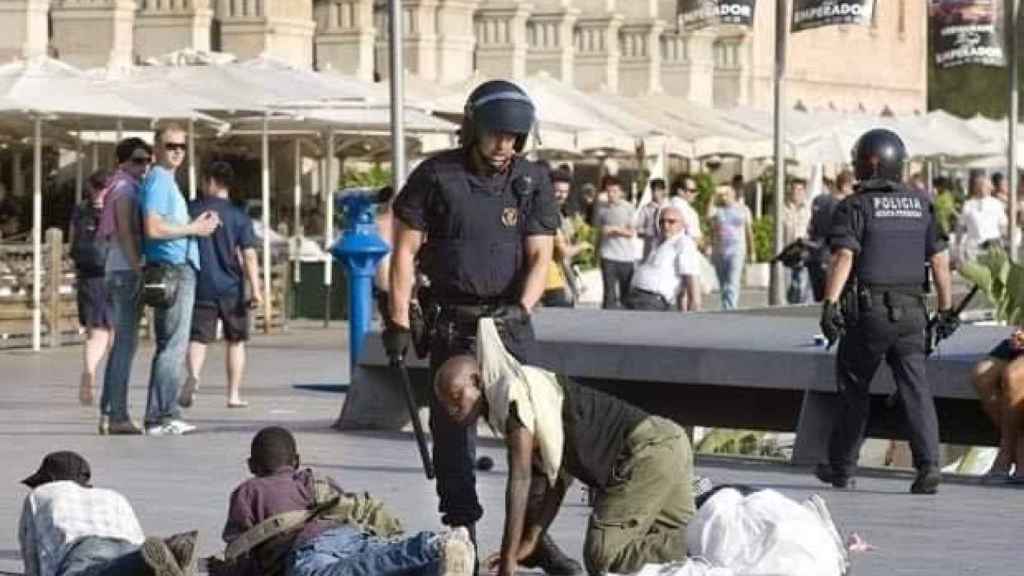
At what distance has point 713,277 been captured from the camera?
4153 centimetres

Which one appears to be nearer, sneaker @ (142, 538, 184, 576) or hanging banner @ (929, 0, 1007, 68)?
sneaker @ (142, 538, 184, 576)

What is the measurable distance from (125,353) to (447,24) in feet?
98.4

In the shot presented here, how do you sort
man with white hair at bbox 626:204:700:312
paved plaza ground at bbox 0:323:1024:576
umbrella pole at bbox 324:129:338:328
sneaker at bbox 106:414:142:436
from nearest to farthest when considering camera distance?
paved plaza ground at bbox 0:323:1024:576
sneaker at bbox 106:414:142:436
man with white hair at bbox 626:204:700:312
umbrella pole at bbox 324:129:338:328

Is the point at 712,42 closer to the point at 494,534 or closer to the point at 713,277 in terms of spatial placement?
the point at 713,277

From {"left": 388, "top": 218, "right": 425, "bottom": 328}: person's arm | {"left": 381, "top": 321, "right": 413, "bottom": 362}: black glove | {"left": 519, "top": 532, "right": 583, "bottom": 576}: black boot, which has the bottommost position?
{"left": 519, "top": 532, "right": 583, "bottom": 576}: black boot

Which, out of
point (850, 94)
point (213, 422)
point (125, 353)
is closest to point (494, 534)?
point (125, 353)

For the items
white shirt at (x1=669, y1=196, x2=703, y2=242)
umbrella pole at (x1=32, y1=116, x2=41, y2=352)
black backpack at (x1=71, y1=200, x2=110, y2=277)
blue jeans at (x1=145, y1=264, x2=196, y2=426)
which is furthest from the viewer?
white shirt at (x1=669, y1=196, x2=703, y2=242)

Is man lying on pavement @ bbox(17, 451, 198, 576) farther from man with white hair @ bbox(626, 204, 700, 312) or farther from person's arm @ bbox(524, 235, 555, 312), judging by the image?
man with white hair @ bbox(626, 204, 700, 312)

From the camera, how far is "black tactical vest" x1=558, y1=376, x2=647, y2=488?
10836 millimetres

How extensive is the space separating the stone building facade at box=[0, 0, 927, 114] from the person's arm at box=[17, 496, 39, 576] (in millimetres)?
22970

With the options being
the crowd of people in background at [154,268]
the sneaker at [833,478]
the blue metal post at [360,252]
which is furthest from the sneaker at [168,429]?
the sneaker at [833,478]

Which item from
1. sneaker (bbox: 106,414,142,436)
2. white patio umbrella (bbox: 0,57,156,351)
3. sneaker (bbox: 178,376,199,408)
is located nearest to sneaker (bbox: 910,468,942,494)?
sneaker (bbox: 106,414,142,436)

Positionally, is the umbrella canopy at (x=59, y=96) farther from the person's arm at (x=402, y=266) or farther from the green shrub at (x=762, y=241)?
the green shrub at (x=762, y=241)

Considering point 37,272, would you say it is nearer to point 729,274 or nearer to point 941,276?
point 729,274
